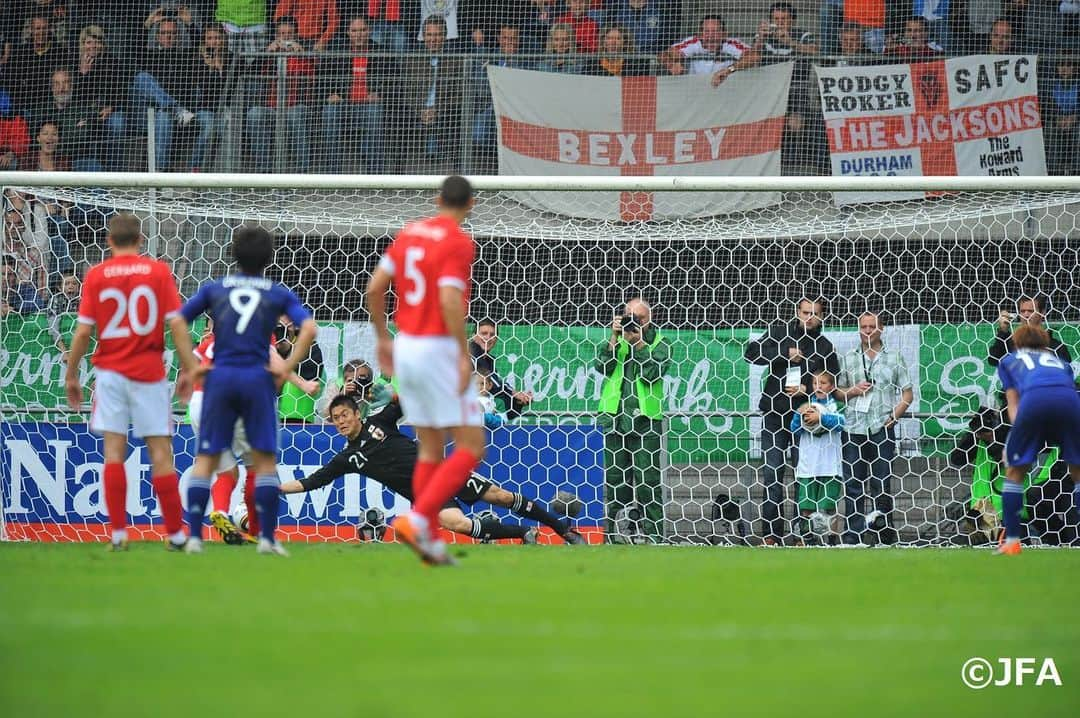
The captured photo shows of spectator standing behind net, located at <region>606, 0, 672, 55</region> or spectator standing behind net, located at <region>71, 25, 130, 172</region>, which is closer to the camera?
spectator standing behind net, located at <region>71, 25, 130, 172</region>

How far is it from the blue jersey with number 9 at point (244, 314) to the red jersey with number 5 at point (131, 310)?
1.53 feet

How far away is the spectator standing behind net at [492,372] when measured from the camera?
11297 millimetres

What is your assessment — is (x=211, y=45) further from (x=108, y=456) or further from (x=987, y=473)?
(x=987, y=473)

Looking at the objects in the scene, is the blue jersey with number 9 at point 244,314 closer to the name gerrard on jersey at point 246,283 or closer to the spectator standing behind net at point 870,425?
the name gerrard on jersey at point 246,283

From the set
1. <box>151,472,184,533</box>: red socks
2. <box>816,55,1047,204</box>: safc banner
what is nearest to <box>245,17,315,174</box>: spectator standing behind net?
<box>816,55,1047,204</box>: safc banner

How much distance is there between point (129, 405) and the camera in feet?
27.1

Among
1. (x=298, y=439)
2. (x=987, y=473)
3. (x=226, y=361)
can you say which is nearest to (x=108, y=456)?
(x=226, y=361)

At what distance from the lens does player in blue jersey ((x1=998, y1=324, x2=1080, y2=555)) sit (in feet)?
29.9

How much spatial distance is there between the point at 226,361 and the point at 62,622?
3.04m

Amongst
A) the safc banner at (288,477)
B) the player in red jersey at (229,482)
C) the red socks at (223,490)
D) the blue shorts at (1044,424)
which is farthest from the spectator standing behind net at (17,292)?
the blue shorts at (1044,424)

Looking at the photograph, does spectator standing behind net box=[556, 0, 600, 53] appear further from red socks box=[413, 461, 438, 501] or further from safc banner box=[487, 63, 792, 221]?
red socks box=[413, 461, 438, 501]

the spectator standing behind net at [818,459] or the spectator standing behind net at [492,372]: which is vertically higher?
the spectator standing behind net at [492,372]

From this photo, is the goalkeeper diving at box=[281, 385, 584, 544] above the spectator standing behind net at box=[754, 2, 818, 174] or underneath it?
underneath

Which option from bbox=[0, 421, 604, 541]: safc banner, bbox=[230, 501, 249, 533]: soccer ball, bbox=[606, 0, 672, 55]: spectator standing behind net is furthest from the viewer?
bbox=[606, 0, 672, 55]: spectator standing behind net
